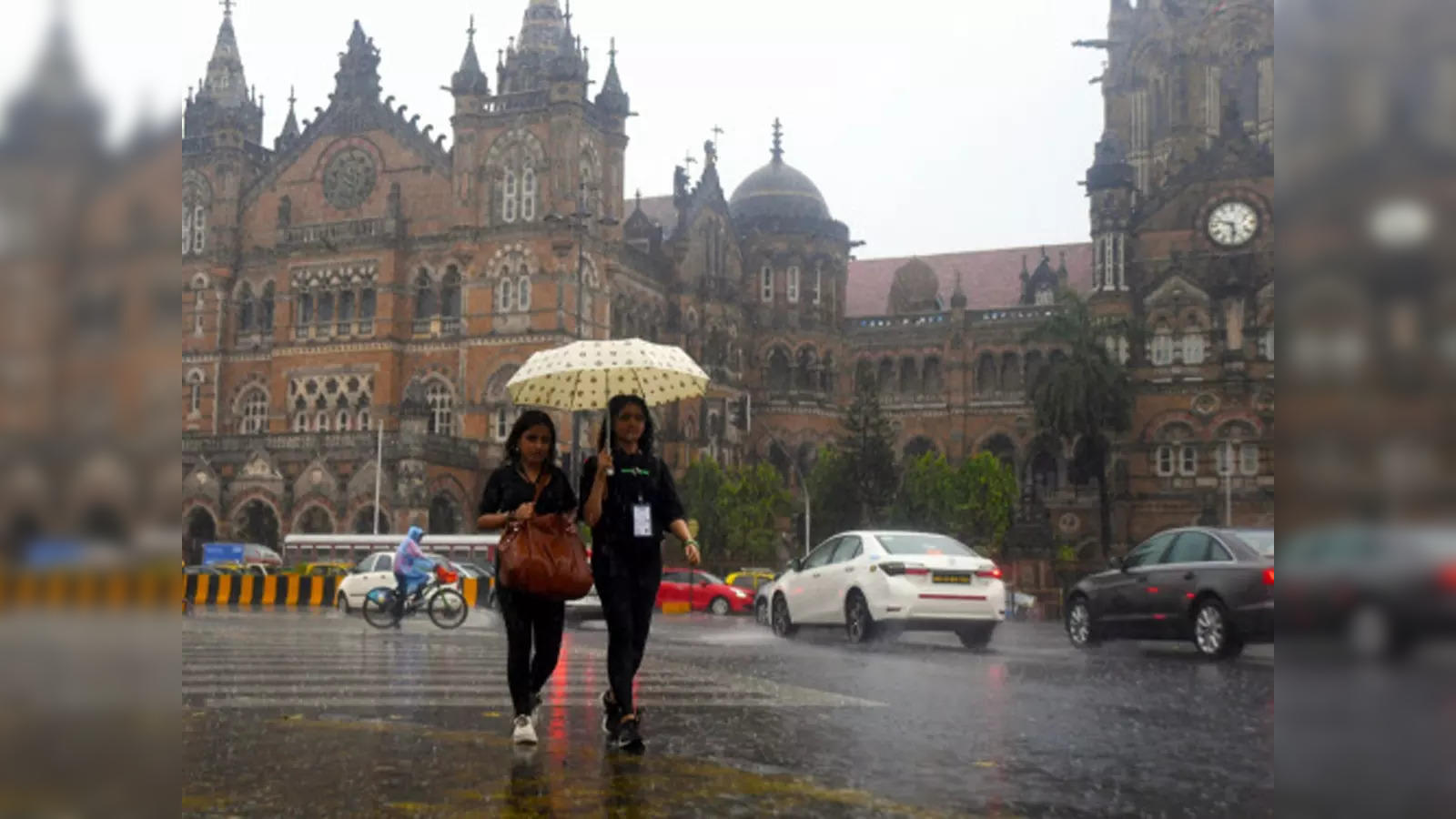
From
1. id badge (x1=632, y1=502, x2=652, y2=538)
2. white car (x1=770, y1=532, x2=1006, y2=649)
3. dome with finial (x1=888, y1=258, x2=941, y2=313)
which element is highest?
dome with finial (x1=888, y1=258, x2=941, y2=313)

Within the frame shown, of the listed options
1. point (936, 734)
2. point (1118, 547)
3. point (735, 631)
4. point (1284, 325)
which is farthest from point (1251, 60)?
point (1284, 325)

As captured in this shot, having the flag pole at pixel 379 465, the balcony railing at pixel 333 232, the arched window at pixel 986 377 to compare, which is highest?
the balcony railing at pixel 333 232

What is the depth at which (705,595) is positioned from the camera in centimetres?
4241

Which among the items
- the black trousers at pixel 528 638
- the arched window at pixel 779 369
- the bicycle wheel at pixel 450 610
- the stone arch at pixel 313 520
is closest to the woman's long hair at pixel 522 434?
the black trousers at pixel 528 638

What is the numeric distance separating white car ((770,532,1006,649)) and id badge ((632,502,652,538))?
34.7 ft

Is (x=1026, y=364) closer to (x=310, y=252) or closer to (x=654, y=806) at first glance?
(x=310, y=252)

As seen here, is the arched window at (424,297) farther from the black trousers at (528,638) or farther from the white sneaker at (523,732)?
the white sneaker at (523,732)

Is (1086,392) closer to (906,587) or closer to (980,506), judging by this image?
(980,506)

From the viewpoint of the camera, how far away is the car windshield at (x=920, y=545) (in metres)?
18.8

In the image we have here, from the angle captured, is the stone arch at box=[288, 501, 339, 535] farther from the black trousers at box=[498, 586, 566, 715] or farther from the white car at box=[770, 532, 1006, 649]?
the black trousers at box=[498, 586, 566, 715]

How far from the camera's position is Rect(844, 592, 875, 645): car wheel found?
62.3ft

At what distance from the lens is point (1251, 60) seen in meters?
72.7

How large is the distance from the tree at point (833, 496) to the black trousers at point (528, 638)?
1901 inches

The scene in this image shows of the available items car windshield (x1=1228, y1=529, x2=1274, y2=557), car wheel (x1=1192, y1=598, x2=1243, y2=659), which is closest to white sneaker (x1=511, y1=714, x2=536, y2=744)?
car windshield (x1=1228, y1=529, x2=1274, y2=557)
